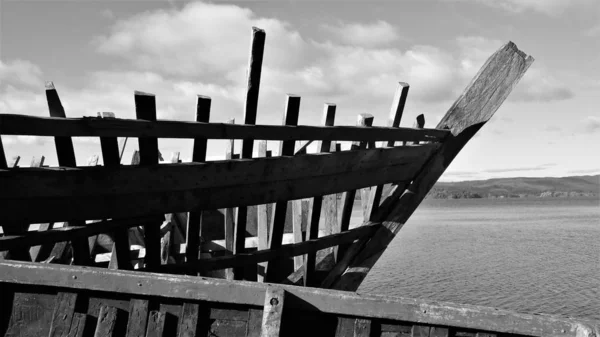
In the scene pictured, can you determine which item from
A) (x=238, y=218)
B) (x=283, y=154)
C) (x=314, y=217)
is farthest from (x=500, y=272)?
(x=283, y=154)

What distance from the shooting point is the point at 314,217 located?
5441 mm

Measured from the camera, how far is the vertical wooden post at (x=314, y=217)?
490 cm

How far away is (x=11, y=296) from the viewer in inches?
134

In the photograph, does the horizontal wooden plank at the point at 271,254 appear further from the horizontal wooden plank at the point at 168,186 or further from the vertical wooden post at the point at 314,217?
the horizontal wooden plank at the point at 168,186

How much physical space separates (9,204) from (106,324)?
1024mm

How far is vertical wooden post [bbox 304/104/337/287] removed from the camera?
490 centimetres

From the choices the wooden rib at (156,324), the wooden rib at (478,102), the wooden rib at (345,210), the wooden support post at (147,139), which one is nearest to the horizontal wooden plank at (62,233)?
the wooden support post at (147,139)

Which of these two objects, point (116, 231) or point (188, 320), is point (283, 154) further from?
point (188, 320)

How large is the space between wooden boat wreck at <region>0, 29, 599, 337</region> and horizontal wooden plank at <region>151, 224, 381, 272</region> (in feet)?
0.04

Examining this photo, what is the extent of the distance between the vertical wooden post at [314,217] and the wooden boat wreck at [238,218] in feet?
0.05

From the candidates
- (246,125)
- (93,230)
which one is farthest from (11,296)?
(246,125)

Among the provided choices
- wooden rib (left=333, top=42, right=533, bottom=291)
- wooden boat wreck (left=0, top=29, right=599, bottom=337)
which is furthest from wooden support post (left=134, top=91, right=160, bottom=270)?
wooden rib (left=333, top=42, right=533, bottom=291)

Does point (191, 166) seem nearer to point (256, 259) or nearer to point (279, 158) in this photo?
point (279, 158)

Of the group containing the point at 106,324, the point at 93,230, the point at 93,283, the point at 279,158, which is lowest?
the point at 106,324
